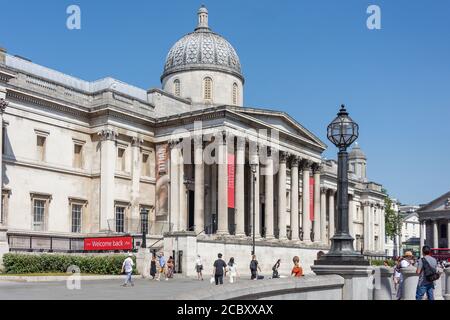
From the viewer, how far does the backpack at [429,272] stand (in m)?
17.0

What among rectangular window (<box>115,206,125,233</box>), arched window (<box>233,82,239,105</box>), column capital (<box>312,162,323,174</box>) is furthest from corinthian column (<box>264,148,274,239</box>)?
rectangular window (<box>115,206,125,233</box>)

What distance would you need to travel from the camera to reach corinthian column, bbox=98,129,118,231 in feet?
157

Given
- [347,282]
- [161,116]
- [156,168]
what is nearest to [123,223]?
[156,168]

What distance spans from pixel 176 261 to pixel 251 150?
13.8m

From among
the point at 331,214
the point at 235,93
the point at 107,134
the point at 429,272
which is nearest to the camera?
the point at 429,272

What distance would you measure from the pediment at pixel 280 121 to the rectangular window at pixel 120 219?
1141cm

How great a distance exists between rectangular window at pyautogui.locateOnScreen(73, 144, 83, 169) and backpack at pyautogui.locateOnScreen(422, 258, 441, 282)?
116ft

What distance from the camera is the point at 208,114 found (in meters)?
49.3

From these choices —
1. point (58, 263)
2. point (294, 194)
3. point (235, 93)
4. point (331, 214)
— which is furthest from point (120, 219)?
point (331, 214)

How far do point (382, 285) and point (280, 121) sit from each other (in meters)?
36.0

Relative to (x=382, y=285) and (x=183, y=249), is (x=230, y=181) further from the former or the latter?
(x=382, y=285)

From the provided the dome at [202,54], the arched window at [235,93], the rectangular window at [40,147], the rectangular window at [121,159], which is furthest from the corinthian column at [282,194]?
the rectangular window at [40,147]

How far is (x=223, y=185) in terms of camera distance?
4838cm

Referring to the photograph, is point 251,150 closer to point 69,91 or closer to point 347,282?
point 69,91
